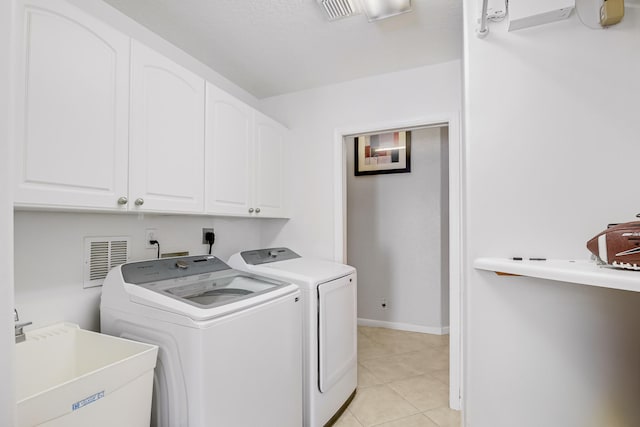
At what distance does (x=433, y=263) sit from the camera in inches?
137

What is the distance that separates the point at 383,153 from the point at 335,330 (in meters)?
2.32

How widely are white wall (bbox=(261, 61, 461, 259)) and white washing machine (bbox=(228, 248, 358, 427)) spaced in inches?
16.4

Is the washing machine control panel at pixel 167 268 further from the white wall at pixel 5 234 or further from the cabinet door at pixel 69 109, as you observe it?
the white wall at pixel 5 234

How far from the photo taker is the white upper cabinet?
1.88 meters

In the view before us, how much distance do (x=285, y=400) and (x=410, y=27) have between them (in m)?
2.21

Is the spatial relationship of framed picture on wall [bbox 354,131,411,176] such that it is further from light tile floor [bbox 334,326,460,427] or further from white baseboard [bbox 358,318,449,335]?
light tile floor [bbox 334,326,460,427]

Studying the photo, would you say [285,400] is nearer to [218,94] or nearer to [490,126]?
[490,126]

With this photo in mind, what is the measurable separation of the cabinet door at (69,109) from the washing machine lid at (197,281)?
1.19 feet

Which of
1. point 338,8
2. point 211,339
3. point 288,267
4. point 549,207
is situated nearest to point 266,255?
point 288,267

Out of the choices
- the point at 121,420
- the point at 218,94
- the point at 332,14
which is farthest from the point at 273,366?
the point at 332,14

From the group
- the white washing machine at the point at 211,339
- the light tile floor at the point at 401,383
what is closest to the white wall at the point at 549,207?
the white washing machine at the point at 211,339

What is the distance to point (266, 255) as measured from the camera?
2.31m

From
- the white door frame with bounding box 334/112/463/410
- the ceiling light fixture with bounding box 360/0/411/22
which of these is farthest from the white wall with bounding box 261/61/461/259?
the ceiling light fixture with bounding box 360/0/411/22

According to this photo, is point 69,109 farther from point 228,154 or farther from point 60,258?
point 228,154
